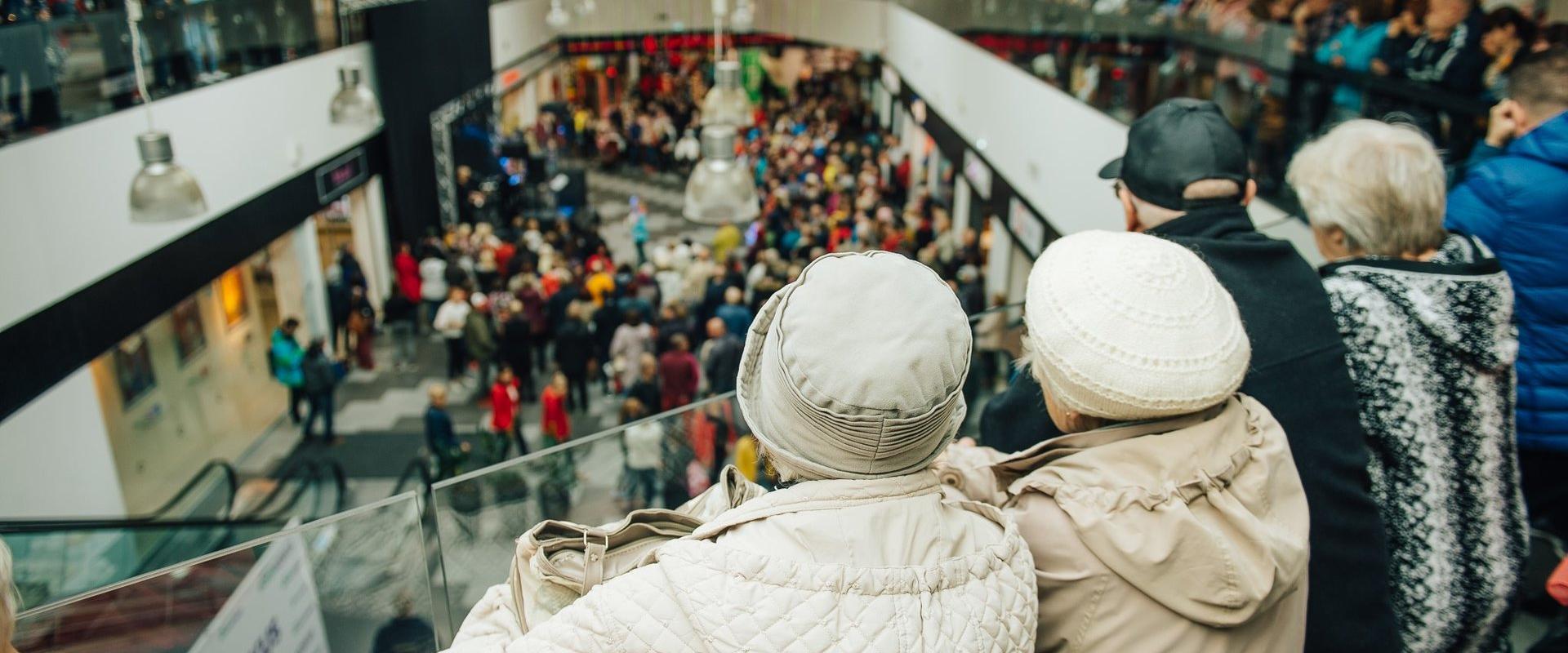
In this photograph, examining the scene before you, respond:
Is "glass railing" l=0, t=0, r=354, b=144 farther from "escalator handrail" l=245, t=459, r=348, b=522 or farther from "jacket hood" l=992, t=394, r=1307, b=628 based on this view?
"jacket hood" l=992, t=394, r=1307, b=628

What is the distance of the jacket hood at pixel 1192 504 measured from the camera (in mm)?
1392

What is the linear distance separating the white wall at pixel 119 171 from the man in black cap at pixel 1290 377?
Result: 7883mm

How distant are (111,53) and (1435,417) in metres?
9.80

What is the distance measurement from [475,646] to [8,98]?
8.16m

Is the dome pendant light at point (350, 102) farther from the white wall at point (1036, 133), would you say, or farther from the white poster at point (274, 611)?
the white poster at point (274, 611)

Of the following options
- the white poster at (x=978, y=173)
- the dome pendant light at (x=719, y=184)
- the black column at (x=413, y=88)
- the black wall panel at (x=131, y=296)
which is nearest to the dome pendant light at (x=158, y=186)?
the black wall panel at (x=131, y=296)

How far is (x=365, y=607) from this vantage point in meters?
2.68

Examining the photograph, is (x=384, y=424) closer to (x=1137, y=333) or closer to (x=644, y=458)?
(x=644, y=458)

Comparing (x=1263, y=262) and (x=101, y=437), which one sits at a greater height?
(x=1263, y=262)

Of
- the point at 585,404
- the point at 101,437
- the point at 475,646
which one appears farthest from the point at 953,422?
the point at 585,404

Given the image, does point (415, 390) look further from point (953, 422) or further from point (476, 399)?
point (953, 422)

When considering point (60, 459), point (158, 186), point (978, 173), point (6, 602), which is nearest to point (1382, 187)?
point (6, 602)

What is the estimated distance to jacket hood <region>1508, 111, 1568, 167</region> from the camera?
9.46ft

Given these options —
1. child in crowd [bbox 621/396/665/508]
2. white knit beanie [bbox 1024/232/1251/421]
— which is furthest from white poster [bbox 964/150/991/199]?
white knit beanie [bbox 1024/232/1251/421]
